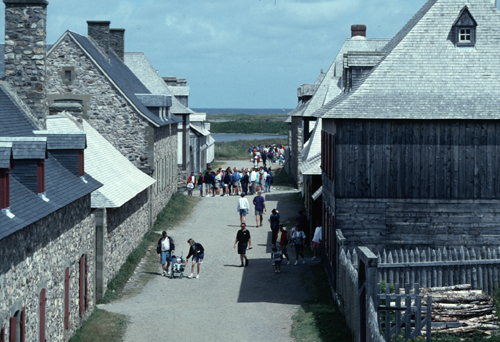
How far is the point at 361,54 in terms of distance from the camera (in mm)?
20703

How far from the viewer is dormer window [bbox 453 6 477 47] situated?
762 inches

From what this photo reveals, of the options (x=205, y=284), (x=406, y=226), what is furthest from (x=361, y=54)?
(x=205, y=284)

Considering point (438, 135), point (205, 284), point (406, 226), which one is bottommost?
point (205, 284)

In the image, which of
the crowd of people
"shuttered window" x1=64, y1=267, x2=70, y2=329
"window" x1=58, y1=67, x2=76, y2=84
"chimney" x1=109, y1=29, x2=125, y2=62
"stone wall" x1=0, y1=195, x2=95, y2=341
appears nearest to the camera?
"stone wall" x1=0, y1=195, x2=95, y2=341

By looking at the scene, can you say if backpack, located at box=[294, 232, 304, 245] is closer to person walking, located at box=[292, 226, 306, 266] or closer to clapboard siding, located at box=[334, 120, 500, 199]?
person walking, located at box=[292, 226, 306, 266]

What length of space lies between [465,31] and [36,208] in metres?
12.5

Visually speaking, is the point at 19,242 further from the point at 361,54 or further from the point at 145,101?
the point at 145,101

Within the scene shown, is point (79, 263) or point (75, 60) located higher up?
point (75, 60)

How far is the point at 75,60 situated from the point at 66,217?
50.6 feet

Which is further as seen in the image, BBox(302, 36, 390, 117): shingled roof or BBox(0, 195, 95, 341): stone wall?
BBox(302, 36, 390, 117): shingled roof

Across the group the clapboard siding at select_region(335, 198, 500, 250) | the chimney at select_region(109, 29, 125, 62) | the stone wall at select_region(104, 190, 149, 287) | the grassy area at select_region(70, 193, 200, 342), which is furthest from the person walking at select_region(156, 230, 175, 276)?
the chimney at select_region(109, 29, 125, 62)

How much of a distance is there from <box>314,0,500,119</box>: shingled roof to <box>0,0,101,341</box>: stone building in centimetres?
660

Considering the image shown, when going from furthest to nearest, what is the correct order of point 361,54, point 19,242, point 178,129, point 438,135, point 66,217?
1. point 178,129
2. point 361,54
3. point 438,135
4. point 66,217
5. point 19,242

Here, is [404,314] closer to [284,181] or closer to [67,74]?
[67,74]
